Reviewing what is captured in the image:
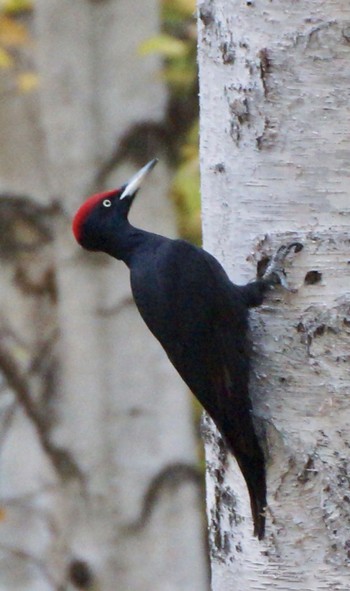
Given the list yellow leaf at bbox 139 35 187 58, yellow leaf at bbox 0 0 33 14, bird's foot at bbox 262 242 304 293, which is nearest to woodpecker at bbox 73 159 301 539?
bird's foot at bbox 262 242 304 293

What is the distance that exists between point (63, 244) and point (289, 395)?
2.22 metres

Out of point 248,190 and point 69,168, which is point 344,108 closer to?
point 248,190

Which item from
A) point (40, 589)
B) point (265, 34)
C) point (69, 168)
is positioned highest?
point (69, 168)

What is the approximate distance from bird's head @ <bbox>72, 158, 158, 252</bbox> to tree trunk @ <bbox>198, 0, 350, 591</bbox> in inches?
24.7

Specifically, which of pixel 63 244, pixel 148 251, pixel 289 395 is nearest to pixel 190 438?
pixel 63 244

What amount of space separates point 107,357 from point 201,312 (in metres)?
1.74

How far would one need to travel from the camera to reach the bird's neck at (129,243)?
264 centimetres

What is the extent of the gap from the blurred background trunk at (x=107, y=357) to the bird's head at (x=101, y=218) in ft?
4.16

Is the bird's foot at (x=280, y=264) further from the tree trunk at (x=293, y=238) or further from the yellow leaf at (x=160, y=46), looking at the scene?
the yellow leaf at (x=160, y=46)

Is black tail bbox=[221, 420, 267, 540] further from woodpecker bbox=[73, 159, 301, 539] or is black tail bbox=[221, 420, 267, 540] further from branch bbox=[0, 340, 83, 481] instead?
branch bbox=[0, 340, 83, 481]

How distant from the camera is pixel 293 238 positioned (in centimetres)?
202

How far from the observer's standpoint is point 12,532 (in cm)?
644

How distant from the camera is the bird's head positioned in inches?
107

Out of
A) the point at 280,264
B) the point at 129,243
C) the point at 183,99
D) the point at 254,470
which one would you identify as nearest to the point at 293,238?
the point at 280,264
